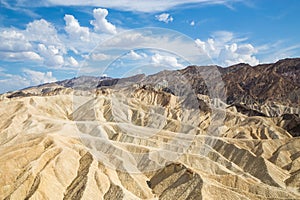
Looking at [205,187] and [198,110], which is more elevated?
[205,187]

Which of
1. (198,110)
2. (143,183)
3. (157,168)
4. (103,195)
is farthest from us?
(198,110)

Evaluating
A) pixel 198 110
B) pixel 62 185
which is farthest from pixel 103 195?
pixel 198 110

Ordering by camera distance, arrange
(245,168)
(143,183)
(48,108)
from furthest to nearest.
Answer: (48,108), (245,168), (143,183)

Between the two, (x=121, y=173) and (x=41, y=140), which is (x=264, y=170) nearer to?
(x=121, y=173)

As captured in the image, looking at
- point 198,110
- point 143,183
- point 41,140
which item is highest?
point 41,140

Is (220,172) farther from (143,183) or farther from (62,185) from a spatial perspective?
(62,185)

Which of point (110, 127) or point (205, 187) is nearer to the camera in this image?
point (205, 187)

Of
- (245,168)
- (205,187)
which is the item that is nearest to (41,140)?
(205,187)

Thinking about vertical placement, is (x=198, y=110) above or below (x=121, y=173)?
below

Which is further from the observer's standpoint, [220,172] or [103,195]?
[220,172]
